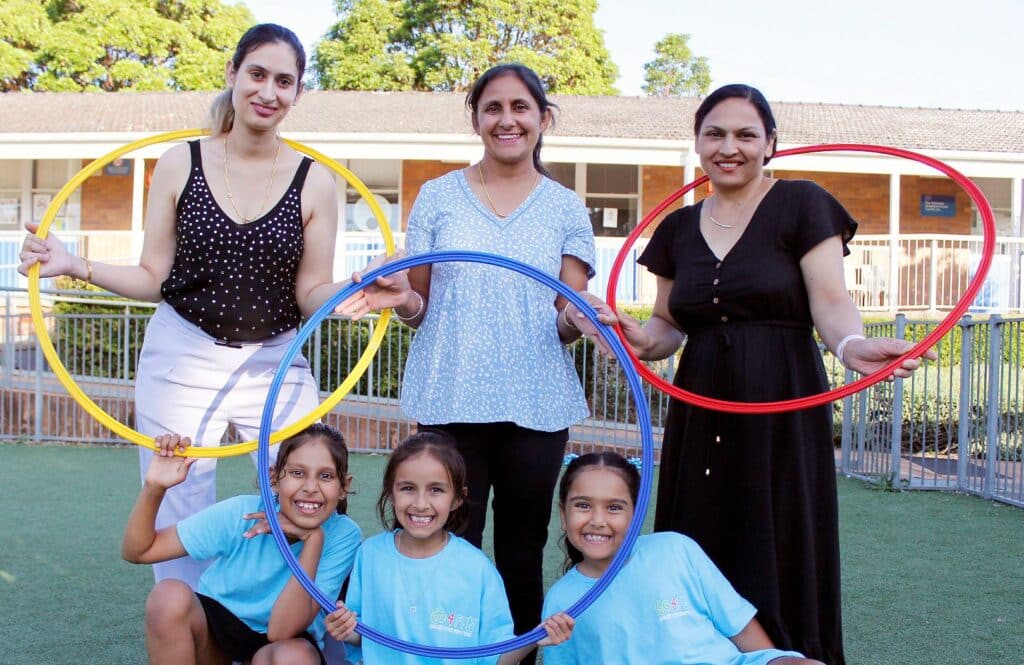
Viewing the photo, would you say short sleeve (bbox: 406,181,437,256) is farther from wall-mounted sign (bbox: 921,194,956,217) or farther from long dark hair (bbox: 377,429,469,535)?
wall-mounted sign (bbox: 921,194,956,217)

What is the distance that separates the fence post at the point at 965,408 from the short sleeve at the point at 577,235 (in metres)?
6.21

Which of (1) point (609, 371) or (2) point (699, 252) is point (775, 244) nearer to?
(2) point (699, 252)

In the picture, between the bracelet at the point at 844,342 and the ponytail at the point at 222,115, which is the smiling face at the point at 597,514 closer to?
the bracelet at the point at 844,342

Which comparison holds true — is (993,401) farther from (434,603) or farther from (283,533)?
(283,533)

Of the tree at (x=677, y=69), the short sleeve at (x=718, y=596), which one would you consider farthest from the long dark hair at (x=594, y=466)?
the tree at (x=677, y=69)

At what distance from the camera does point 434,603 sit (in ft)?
11.5

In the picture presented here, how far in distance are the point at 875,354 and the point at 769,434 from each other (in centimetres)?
43

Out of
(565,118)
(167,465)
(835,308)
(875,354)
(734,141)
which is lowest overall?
(167,465)

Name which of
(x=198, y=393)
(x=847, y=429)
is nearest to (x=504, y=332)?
(x=198, y=393)

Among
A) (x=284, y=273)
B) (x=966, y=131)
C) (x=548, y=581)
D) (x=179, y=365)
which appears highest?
(x=966, y=131)

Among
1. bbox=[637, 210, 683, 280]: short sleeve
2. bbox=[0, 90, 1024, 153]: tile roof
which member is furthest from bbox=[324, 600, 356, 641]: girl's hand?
bbox=[0, 90, 1024, 153]: tile roof

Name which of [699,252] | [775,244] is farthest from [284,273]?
[775,244]

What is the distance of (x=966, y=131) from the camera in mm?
20484

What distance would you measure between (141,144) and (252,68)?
3.34 feet
